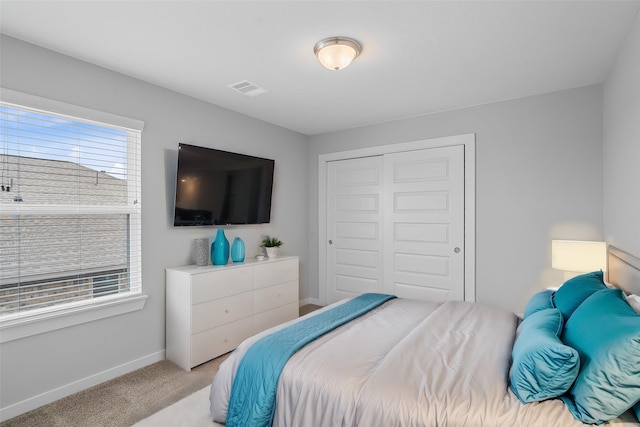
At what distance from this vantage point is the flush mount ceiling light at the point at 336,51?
2217 millimetres

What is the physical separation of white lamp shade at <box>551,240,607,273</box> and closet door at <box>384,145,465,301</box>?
990 mm

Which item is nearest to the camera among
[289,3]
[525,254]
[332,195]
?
[289,3]

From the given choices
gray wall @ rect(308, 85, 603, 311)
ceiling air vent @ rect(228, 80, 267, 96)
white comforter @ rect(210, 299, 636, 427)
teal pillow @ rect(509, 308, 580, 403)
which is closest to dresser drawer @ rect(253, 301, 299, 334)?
white comforter @ rect(210, 299, 636, 427)

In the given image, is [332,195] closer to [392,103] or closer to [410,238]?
[410,238]

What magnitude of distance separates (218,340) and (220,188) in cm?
145

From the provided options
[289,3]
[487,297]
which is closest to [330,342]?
[289,3]

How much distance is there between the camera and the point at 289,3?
1.86 m

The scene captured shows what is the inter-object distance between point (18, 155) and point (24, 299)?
0.96m

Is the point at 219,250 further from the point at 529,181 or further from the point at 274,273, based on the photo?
the point at 529,181

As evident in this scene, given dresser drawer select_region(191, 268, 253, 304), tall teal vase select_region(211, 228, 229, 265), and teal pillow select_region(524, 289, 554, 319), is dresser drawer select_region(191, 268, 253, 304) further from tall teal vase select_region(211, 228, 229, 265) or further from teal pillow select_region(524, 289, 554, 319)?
teal pillow select_region(524, 289, 554, 319)

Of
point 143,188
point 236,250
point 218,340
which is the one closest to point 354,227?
point 236,250

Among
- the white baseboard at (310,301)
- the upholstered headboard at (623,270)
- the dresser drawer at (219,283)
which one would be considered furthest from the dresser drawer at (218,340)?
the upholstered headboard at (623,270)

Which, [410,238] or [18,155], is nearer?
[18,155]

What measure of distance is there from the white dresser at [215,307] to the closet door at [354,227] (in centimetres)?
120
